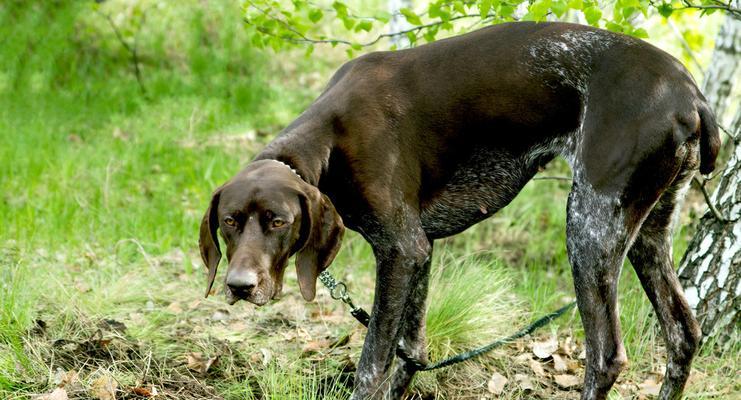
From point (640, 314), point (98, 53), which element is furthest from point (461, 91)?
point (98, 53)

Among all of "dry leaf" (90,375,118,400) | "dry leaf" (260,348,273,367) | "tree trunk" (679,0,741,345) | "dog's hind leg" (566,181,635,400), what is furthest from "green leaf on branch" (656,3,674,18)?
"dry leaf" (90,375,118,400)

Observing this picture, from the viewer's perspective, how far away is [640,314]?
4969 mm

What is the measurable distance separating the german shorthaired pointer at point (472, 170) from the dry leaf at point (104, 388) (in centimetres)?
71

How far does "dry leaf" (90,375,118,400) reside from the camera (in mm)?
3783

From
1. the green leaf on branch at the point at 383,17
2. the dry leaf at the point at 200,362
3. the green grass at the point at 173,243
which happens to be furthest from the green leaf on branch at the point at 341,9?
the dry leaf at the point at 200,362

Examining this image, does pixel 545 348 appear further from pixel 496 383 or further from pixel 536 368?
pixel 496 383

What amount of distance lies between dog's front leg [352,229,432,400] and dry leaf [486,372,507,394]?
744mm

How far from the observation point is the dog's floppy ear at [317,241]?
366cm

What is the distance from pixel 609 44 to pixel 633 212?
2.56ft

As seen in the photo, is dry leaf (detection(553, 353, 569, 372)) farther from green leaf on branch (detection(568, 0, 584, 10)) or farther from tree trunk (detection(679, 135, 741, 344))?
green leaf on branch (detection(568, 0, 584, 10))

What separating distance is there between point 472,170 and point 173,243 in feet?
10.9

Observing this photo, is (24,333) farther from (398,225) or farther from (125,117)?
(125,117)

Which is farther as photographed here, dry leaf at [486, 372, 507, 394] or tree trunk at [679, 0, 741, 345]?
tree trunk at [679, 0, 741, 345]

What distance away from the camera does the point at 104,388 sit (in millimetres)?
3820
